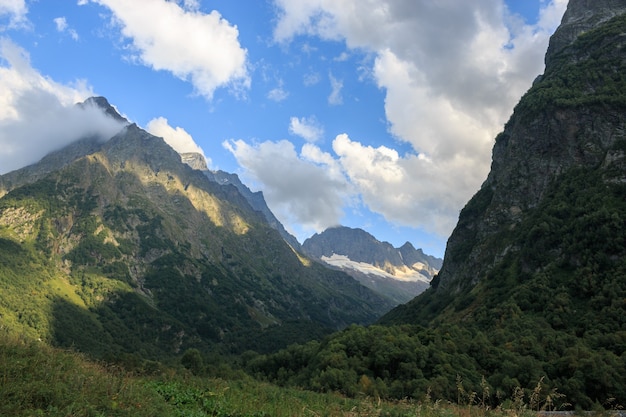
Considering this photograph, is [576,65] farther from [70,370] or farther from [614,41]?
[70,370]

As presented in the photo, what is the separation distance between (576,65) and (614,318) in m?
144

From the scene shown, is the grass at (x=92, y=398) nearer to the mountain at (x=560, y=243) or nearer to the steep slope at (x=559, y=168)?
the mountain at (x=560, y=243)

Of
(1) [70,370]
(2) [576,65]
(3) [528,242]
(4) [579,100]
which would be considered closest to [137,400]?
(1) [70,370]

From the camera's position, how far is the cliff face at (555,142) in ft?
436

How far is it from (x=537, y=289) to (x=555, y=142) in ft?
245

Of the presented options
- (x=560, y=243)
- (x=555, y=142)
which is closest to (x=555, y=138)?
(x=555, y=142)

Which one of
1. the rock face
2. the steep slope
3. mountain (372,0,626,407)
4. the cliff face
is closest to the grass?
mountain (372,0,626,407)

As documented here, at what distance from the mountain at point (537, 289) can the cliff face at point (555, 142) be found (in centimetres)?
52

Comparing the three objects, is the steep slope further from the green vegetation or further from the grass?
the grass

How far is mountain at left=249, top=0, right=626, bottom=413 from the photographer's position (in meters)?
58.0

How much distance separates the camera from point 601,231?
325 ft

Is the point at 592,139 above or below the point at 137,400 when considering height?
above

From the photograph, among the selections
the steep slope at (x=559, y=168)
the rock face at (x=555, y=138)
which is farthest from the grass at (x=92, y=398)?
the rock face at (x=555, y=138)

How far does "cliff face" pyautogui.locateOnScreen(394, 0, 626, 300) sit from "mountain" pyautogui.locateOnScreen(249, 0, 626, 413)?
52 centimetres
